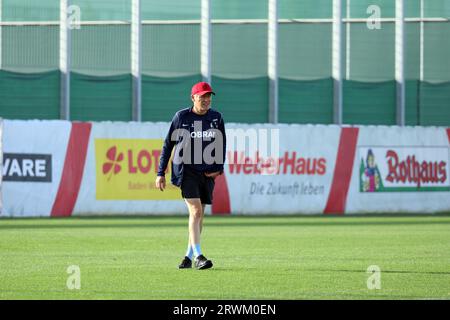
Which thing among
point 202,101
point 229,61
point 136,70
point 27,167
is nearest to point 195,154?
point 202,101

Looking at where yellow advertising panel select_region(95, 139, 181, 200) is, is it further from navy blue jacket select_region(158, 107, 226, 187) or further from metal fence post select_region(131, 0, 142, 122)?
navy blue jacket select_region(158, 107, 226, 187)

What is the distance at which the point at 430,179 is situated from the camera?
28.8 m

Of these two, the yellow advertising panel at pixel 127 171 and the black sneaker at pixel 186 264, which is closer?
the black sneaker at pixel 186 264

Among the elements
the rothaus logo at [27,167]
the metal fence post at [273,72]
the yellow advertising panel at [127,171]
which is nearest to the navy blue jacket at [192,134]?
the rothaus logo at [27,167]

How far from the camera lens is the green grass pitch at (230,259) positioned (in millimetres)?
10586

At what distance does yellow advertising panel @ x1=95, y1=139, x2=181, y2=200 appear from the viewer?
2633 centimetres

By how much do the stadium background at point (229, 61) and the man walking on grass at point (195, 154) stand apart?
775 inches

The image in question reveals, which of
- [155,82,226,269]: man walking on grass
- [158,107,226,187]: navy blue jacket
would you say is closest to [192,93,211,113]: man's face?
[155,82,226,269]: man walking on grass

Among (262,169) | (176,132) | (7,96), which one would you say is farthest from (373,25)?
(176,132)

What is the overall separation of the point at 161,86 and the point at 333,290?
2364 cm

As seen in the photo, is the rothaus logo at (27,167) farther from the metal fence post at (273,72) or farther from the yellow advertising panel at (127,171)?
the metal fence post at (273,72)

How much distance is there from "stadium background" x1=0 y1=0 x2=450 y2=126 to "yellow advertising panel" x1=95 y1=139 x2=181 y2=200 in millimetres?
6354

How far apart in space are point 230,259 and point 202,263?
158 cm

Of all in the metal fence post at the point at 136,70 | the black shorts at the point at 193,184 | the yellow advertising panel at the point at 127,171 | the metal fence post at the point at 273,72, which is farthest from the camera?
the metal fence post at the point at 273,72
